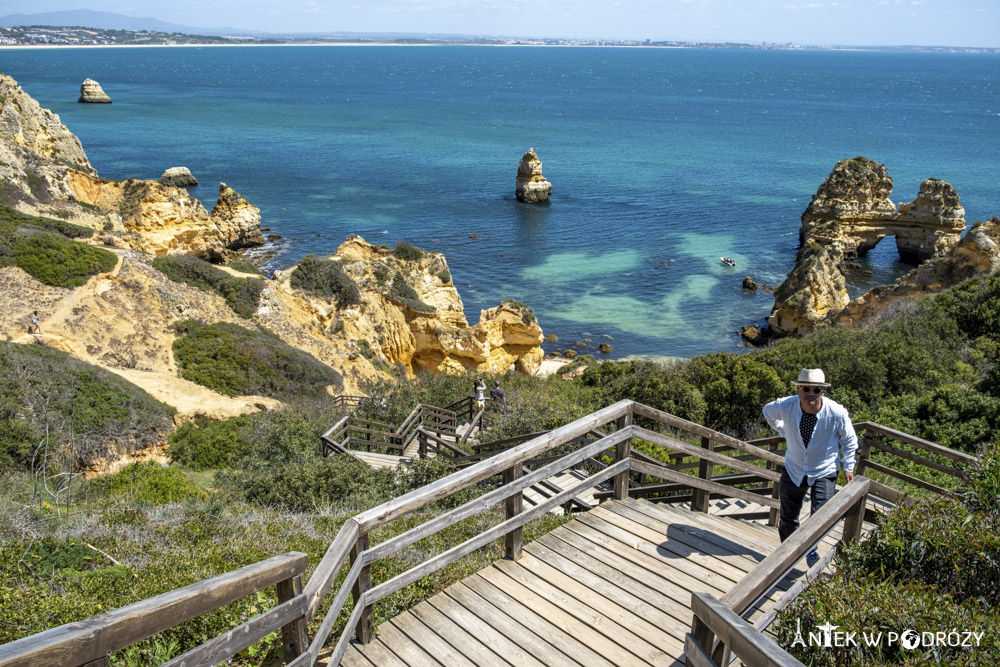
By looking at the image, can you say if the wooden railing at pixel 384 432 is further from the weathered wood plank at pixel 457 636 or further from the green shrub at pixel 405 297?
the green shrub at pixel 405 297

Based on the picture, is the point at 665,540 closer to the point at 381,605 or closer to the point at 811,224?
the point at 381,605

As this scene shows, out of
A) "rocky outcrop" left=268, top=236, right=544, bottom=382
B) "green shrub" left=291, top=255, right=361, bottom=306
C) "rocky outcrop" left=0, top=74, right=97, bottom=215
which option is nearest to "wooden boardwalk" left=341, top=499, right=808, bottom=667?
"rocky outcrop" left=268, top=236, right=544, bottom=382

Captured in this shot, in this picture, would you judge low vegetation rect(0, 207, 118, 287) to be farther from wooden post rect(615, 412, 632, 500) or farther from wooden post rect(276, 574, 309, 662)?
wooden post rect(276, 574, 309, 662)

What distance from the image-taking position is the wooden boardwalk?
174 inches

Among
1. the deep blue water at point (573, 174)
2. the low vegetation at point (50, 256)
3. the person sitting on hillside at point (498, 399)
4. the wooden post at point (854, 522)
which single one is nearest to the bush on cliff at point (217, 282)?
the low vegetation at point (50, 256)

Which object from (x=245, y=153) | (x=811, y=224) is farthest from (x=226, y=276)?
(x=245, y=153)

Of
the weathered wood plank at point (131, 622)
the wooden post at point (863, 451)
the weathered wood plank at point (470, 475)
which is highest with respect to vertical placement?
the weathered wood plank at point (131, 622)

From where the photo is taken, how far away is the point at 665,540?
5.82m

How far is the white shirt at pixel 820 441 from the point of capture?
5.62 m

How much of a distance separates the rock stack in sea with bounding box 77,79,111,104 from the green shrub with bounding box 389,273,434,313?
408 feet

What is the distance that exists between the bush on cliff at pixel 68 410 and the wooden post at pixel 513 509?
34.5ft

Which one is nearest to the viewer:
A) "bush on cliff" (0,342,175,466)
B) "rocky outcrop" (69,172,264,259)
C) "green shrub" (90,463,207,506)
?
"green shrub" (90,463,207,506)

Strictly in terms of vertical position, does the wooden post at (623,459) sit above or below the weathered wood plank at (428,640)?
above

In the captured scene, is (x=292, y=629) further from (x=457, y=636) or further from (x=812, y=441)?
(x=812, y=441)
